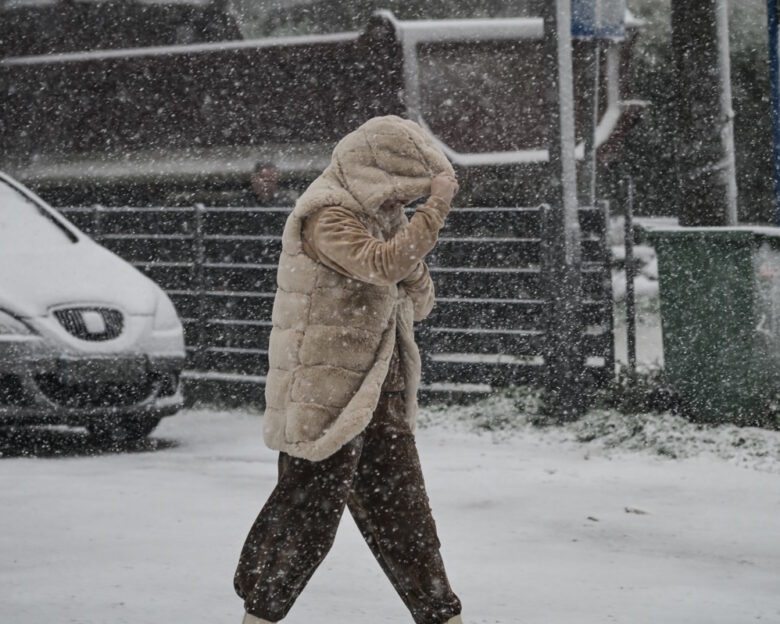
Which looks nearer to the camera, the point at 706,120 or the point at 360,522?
the point at 360,522

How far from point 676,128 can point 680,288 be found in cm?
132

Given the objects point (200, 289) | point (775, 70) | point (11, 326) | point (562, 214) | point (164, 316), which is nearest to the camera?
point (11, 326)

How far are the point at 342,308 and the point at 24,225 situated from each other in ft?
16.9

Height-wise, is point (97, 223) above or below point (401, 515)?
above

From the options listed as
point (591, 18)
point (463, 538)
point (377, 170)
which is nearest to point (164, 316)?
point (463, 538)

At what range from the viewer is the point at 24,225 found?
882 centimetres

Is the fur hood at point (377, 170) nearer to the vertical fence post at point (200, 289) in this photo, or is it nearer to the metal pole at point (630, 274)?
the metal pole at point (630, 274)

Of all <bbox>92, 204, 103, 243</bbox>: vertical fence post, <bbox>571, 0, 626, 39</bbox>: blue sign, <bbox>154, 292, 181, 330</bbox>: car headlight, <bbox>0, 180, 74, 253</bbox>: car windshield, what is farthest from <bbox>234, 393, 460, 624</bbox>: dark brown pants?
<bbox>92, 204, 103, 243</bbox>: vertical fence post

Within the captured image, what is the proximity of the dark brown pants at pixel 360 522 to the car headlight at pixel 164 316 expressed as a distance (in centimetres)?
426

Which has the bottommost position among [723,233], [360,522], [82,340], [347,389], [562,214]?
[360,522]

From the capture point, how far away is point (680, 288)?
8508 mm

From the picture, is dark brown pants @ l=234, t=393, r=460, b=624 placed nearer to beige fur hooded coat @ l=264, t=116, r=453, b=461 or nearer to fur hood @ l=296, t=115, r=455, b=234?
beige fur hooded coat @ l=264, t=116, r=453, b=461

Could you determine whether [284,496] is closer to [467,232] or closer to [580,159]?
[467,232]

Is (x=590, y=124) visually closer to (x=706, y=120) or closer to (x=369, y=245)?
(x=706, y=120)
